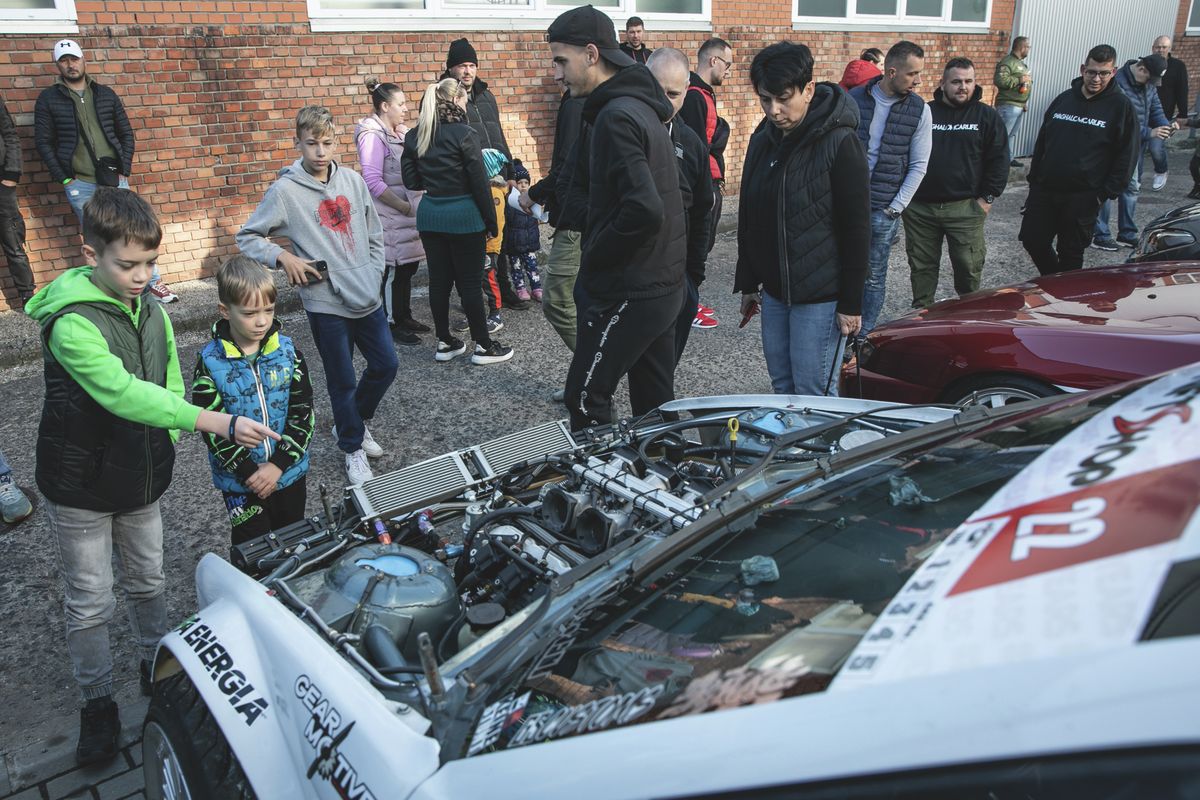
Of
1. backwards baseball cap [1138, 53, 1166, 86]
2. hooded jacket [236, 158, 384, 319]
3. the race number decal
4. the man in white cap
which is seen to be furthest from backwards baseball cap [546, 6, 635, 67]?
backwards baseball cap [1138, 53, 1166, 86]

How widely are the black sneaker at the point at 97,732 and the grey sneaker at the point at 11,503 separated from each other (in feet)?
5.77

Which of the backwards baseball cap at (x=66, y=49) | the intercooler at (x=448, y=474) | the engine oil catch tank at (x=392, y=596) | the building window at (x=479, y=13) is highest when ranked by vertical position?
the building window at (x=479, y=13)

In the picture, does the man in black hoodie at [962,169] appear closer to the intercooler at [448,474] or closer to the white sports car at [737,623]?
the white sports car at [737,623]

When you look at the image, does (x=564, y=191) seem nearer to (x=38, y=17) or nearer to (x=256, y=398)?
(x=256, y=398)

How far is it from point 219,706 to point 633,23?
8.44 metres

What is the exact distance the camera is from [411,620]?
7.79 feet

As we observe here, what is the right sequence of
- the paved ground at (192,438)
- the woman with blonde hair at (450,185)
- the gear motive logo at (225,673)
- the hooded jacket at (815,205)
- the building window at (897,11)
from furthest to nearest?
the building window at (897,11)
the woman with blonde hair at (450,185)
the hooded jacket at (815,205)
the paved ground at (192,438)
the gear motive logo at (225,673)

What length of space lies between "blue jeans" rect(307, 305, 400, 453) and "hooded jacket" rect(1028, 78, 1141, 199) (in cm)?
504

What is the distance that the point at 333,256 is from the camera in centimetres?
440

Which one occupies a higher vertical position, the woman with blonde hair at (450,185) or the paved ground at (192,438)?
the woman with blonde hair at (450,185)

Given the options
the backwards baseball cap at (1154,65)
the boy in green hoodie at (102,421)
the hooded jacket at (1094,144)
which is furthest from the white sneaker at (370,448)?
the backwards baseball cap at (1154,65)

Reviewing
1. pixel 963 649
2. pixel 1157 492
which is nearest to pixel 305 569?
pixel 963 649

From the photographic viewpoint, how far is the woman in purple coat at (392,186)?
6.62 metres

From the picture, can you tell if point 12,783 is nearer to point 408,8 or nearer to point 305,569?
point 305,569
